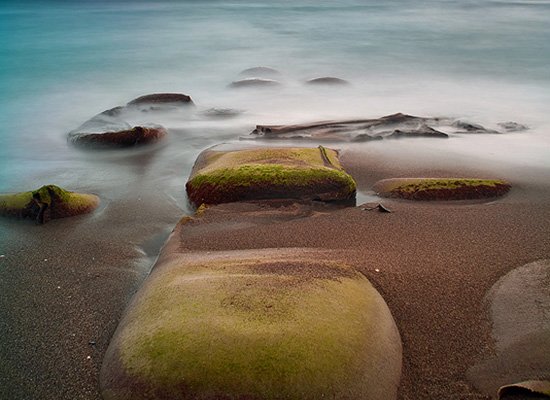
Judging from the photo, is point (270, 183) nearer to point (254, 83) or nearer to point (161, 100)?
point (161, 100)

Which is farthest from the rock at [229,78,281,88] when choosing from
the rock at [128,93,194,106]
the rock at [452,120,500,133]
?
the rock at [452,120,500,133]

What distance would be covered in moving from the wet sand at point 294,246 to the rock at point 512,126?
3.00 metres

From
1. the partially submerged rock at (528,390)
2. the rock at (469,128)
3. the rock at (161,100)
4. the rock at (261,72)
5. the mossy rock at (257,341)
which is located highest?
the mossy rock at (257,341)

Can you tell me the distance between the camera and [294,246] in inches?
174

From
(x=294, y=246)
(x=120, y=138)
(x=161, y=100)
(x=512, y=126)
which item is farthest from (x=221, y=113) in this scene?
(x=294, y=246)

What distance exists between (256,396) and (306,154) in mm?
4125

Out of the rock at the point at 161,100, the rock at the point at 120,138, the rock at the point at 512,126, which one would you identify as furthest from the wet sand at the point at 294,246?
the rock at the point at 161,100

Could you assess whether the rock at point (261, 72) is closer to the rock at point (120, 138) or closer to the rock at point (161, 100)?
the rock at point (161, 100)

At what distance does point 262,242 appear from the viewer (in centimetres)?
450

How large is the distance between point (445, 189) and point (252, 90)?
335 inches

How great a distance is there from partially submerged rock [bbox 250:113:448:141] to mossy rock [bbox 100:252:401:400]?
5.12 meters

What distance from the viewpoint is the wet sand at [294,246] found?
3.07 metres

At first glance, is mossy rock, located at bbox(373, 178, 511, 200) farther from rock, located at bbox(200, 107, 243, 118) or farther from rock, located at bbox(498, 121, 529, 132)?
rock, located at bbox(200, 107, 243, 118)

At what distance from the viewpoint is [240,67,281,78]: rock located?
51.0 feet
